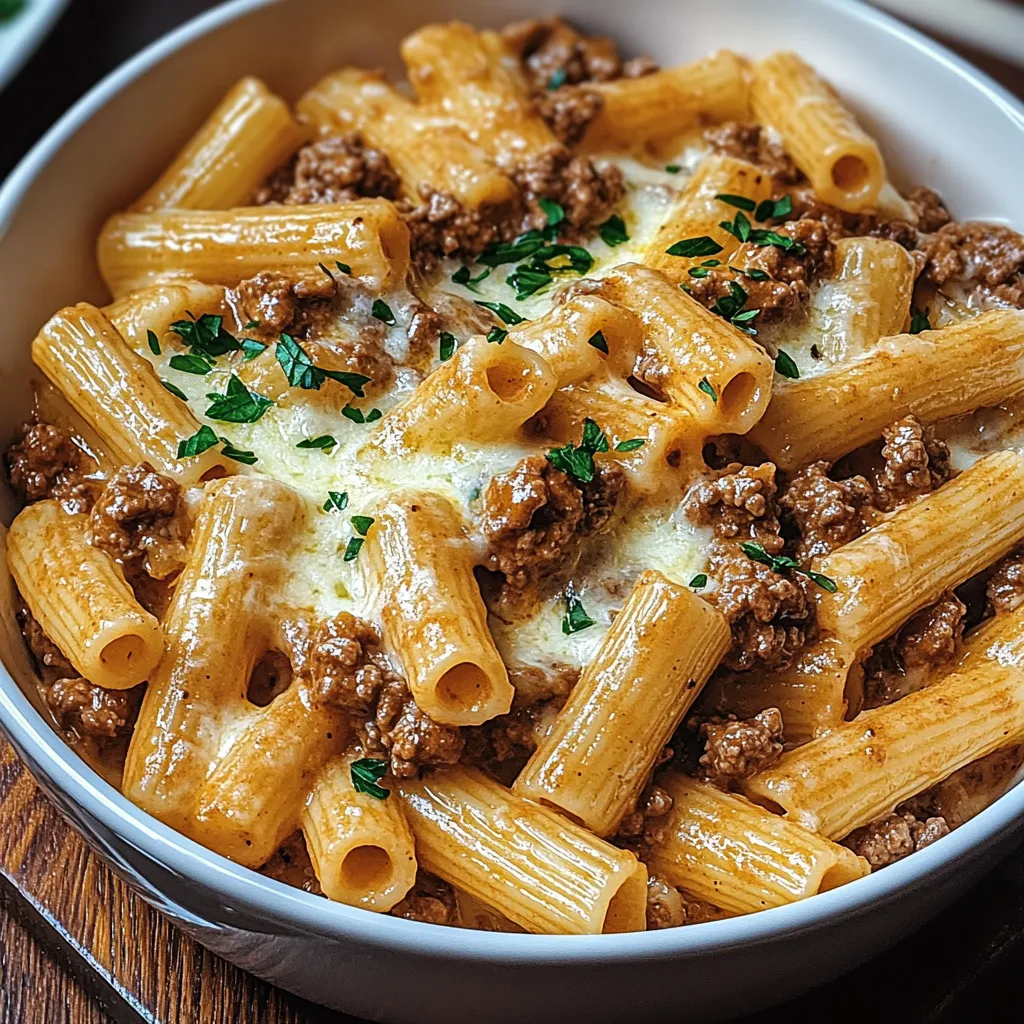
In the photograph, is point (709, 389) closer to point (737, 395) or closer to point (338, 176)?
point (737, 395)

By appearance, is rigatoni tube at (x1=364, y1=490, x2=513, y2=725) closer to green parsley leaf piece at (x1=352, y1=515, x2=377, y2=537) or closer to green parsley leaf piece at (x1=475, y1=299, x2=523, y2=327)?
green parsley leaf piece at (x1=352, y1=515, x2=377, y2=537)

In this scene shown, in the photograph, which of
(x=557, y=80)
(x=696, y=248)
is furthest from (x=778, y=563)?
(x=557, y=80)

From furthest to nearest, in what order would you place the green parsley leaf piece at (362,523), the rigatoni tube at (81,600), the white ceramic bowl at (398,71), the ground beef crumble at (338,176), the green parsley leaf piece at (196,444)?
the ground beef crumble at (338,176), the green parsley leaf piece at (196,444), the green parsley leaf piece at (362,523), the rigatoni tube at (81,600), the white ceramic bowl at (398,71)

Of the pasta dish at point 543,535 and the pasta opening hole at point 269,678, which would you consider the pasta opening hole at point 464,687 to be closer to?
the pasta dish at point 543,535

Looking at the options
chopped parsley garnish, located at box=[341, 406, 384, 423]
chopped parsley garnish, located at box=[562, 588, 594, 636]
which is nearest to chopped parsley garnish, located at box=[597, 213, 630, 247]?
chopped parsley garnish, located at box=[341, 406, 384, 423]

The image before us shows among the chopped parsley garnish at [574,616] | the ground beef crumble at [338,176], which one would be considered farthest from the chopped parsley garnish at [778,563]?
the ground beef crumble at [338,176]

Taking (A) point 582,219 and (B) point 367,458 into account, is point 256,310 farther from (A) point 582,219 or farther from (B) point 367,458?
(A) point 582,219
